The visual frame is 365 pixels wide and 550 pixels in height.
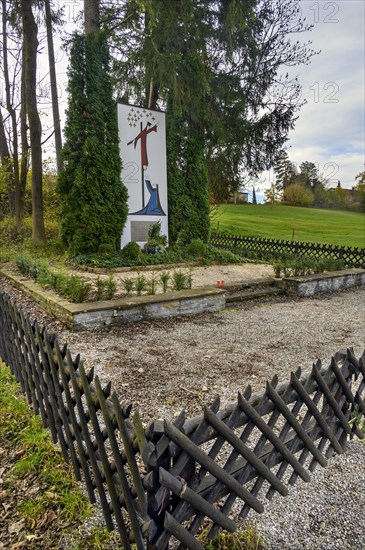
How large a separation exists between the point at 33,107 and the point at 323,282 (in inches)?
419

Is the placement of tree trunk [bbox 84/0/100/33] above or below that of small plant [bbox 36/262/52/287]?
above

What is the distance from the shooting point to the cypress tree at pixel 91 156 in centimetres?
902

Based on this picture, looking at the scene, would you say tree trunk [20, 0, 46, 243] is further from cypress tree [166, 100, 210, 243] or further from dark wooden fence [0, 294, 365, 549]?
dark wooden fence [0, 294, 365, 549]

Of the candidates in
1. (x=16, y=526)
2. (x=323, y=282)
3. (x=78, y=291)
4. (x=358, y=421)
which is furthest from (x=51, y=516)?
(x=323, y=282)

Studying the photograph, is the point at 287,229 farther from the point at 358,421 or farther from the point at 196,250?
the point at 358,421

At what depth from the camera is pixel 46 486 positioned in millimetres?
1942

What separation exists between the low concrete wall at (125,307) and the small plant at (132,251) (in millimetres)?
3477

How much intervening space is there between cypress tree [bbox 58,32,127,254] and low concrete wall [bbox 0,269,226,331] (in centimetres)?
360

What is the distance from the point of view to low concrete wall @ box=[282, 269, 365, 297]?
7.18 meters

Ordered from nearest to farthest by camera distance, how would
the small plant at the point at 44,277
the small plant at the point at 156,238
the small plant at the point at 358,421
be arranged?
1. the small plant at the point at 358,421
2. the small plant at the point at 44,277
3. the small plant at the point at 156,238

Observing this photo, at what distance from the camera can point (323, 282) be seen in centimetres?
759

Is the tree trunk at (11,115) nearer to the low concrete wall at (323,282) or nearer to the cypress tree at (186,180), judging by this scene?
the cypress tree at (186,180)

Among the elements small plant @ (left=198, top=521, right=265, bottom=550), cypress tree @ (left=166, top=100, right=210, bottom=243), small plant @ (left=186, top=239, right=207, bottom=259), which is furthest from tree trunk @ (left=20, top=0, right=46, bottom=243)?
small plant @ (left=198, top=521, right=265, bottom=550)

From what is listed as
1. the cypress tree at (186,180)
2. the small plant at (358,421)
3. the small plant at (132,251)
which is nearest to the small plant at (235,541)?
the small plant at (358,421)
